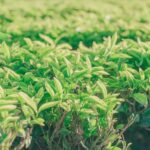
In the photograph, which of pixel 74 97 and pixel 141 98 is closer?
pixel 74 97

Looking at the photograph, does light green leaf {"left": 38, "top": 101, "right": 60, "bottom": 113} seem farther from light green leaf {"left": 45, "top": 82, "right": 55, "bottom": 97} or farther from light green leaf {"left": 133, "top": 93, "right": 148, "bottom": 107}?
light green leaf {"left": 133, "top": 93, "right": 148, "bottom": 107}

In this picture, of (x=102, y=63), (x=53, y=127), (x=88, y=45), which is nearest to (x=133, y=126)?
(x=102, y=63)

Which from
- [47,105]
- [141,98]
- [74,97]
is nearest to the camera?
[47,105]

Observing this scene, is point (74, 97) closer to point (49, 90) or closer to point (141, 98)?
point (49, 90)

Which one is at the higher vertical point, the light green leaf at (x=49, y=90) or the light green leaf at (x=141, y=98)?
the light green leaf at (x=49, y=90)

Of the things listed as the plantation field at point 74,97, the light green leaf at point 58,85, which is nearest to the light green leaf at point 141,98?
the plantation field at point 74,97

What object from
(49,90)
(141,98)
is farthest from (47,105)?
(141,98)

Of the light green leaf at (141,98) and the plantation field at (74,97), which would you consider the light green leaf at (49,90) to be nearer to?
the plantation field at (74,97)

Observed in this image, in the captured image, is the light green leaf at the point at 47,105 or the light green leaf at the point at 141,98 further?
the light green leaf at the point at 141,98

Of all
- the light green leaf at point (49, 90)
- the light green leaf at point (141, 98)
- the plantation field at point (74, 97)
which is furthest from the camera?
the light green leaf at point (141, 98)

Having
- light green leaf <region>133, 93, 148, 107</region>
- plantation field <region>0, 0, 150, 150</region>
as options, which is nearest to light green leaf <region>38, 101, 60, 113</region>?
plantation field <region>0, 0, 150, 150</region>

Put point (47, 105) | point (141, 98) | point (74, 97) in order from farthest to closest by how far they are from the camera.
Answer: point (141, 98)
point (74, 97)
point (47, 105)
